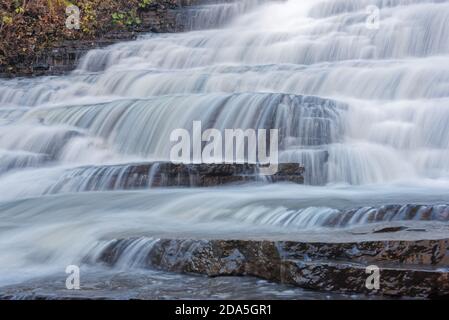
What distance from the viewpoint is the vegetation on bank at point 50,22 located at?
626 inches

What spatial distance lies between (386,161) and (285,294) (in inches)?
195

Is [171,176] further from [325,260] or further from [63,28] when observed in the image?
[63,28]

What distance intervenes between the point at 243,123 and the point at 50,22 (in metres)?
8.97

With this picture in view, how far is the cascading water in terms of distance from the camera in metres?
6.40

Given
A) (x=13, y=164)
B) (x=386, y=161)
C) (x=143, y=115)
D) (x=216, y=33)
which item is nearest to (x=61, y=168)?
(x=13, y=164)

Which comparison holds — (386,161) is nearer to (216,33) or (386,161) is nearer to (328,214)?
(328,214)

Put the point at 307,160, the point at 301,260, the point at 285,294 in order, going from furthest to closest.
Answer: the point at 307,160 → the point at 301,260 → the point at 285,294

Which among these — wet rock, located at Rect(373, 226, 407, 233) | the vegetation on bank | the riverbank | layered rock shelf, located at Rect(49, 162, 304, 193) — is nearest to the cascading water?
layered rock shelf, located at Rect(49, 162, 304, 193)

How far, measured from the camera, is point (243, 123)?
966 centimetres

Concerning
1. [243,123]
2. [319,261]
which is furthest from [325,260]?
[243,123]

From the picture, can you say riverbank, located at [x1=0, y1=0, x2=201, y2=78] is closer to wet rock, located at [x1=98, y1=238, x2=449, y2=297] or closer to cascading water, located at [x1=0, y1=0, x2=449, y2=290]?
cascading water, located at [x1=0, y1=0, x2=449, y2=290]

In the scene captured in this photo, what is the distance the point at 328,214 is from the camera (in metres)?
5.96

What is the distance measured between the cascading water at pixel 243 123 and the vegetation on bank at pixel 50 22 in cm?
140
